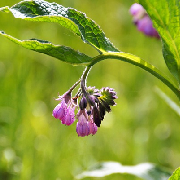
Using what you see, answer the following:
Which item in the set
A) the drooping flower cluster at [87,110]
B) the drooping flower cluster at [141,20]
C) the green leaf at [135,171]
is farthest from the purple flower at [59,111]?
the drooping flower cluster at [141,20]

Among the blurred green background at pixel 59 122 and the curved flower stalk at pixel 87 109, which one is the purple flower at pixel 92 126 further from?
the blurred green background at pixel 59 122

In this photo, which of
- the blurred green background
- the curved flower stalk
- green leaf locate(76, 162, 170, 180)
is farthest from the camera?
the blurred green background

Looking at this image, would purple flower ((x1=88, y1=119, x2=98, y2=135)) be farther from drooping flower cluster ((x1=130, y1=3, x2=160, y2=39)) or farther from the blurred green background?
drooping flower cluster ((x1=130, y1=3, x2=160, y2=39))

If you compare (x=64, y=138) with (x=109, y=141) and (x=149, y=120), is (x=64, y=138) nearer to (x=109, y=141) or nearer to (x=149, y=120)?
(x=109, y=141)

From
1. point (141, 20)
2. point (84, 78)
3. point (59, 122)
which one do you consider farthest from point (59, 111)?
point (59, 122)

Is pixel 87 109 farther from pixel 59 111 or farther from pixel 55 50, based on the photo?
pixel 55 50

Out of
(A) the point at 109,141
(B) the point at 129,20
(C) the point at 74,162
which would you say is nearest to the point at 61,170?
(C) the point at 74,162

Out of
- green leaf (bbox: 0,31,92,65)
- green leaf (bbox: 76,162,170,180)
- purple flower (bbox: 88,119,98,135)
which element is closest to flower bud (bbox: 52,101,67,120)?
purple flower (bbox: 88,119,98,135)
